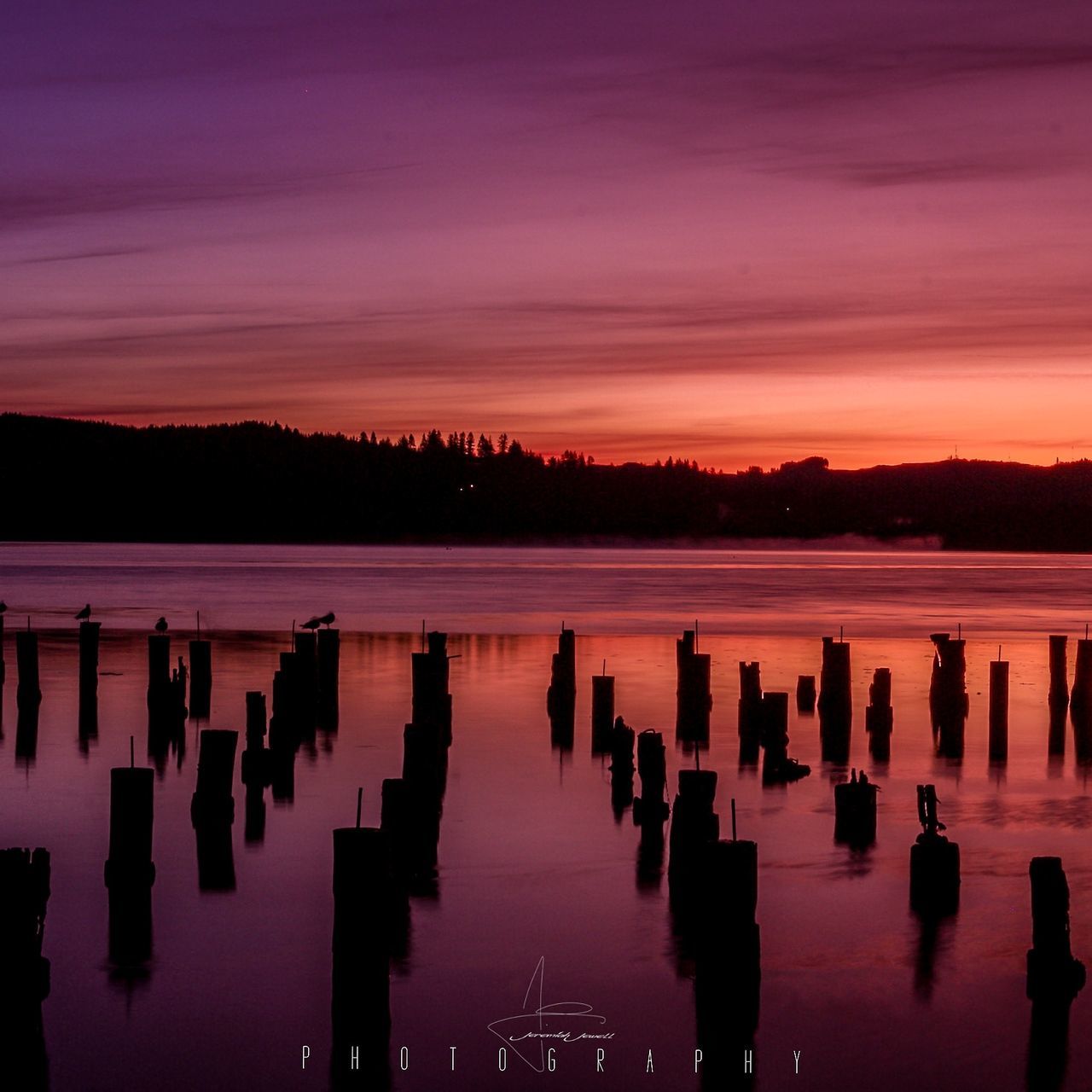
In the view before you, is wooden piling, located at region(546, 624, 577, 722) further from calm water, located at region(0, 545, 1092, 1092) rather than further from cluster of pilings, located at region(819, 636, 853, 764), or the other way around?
cluster of pilings, located at region(819, 636, 853, 764)

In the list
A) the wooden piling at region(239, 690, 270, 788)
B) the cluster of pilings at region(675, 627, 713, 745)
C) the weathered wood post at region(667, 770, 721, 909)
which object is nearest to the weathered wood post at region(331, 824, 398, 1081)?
the weathered wood post at region(667, 770, 721, 909)

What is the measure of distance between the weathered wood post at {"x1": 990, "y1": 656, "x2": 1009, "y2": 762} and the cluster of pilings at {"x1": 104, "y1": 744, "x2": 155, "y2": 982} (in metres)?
12.4

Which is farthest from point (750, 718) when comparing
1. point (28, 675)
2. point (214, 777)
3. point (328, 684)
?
point (28, 675)

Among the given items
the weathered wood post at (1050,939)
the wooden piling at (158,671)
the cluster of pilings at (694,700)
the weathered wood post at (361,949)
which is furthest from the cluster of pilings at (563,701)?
the weathered wood post at (361,949)

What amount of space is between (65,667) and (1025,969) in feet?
80.3

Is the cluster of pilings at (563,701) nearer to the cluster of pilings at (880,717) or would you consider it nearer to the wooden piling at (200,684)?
the cluster of pilings at (880,717)

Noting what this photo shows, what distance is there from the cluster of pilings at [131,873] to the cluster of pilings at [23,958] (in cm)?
167

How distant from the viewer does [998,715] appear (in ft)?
66.0

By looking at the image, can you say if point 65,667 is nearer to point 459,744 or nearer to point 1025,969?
point 459,744

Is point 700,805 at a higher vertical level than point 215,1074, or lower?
higher

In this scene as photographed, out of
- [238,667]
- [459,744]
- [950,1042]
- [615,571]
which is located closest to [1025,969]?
[950,1042]

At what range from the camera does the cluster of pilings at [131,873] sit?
10.9m

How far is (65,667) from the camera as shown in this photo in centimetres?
3145

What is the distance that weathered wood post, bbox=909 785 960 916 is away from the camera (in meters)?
12.4
